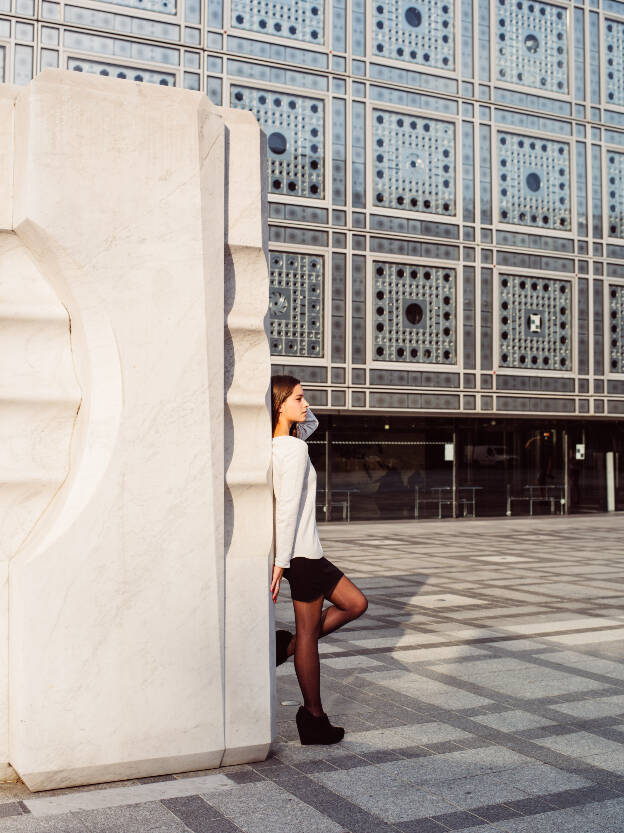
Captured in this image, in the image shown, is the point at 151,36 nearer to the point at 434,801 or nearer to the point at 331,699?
the point at 331,699

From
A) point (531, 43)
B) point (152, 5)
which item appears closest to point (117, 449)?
point (152, 5)

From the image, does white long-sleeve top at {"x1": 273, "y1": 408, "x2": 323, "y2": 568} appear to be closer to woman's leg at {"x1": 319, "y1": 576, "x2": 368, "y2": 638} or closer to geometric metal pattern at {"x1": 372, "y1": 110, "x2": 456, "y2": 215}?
woman's leg at {"x1": 319, "y1": 576, "x2": 368, "y2": 638}

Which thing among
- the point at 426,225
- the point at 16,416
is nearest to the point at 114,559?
the point at 16,416

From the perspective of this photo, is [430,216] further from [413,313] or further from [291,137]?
[291,137]

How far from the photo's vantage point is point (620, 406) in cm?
2630

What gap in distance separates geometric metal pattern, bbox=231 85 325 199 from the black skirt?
57.4 ft

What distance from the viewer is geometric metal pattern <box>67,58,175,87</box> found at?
20453 mm

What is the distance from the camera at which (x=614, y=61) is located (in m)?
26.7

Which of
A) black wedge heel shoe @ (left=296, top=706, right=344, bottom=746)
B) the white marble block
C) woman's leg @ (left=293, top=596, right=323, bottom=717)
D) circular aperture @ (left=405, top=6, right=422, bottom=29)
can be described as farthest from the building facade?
black wedge heel shoe @ (left=296, top=706, right=344, bottom=746)

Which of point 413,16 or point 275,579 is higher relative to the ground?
point 413,16

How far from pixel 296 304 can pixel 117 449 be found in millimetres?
17714

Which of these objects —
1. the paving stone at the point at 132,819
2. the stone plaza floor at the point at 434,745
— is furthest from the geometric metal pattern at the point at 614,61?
the paving stone at the point at 132,819

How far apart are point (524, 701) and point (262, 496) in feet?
8.14

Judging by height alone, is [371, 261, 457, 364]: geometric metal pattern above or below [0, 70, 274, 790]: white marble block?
above
